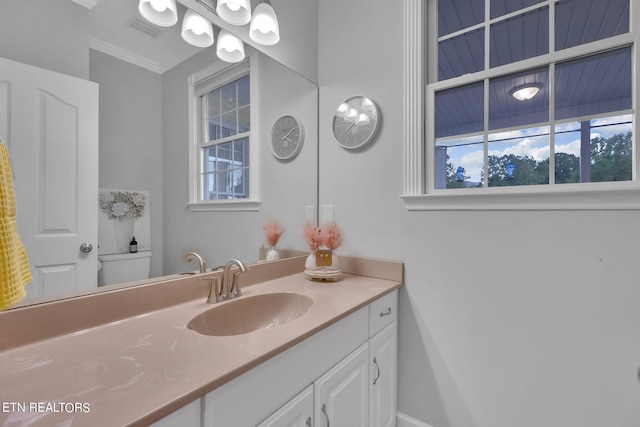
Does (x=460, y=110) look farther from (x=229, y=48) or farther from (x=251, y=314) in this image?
(x=251, y=314)

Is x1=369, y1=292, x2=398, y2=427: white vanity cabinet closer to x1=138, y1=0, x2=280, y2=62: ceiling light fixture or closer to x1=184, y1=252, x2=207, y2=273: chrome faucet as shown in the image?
x1=184, y1=252, x2=207, y2=273: chrome faucet

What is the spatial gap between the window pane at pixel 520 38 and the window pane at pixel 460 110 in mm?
145

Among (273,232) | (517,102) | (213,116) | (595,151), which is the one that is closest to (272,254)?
(273,232)

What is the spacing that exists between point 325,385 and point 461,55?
166 centimetres

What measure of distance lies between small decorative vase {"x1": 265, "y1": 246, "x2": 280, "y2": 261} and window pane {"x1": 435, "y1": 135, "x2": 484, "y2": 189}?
0.97 meters

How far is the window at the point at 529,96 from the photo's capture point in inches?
44.1

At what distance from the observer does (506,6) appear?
1.33m

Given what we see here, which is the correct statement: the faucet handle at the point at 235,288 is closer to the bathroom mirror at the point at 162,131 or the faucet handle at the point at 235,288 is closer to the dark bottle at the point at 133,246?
the bathroom mirror at the point at 162,131

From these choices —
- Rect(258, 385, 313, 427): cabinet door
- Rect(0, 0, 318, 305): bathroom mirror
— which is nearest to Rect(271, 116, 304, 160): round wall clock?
Rect(0, 0, 318, 305): bathroom mirror

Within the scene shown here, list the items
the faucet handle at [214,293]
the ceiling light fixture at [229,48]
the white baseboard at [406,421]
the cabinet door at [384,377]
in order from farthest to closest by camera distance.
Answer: the white baseboard at [406,421] → the ceiling light fixture at [229,48] → the cabinet door at [384,377] → the faucet handle at [214,293]

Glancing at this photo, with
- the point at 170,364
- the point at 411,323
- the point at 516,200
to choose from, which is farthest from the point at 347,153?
the point at 170,364

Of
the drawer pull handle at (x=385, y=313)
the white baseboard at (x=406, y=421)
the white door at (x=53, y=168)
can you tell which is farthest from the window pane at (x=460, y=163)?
the white door at (x=53, y=168)

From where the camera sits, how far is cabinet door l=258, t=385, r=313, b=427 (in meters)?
0.79

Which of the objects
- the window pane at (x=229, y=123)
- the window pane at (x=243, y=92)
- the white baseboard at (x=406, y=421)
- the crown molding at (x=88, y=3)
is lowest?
the white baseboard at (x=406, y=421)
